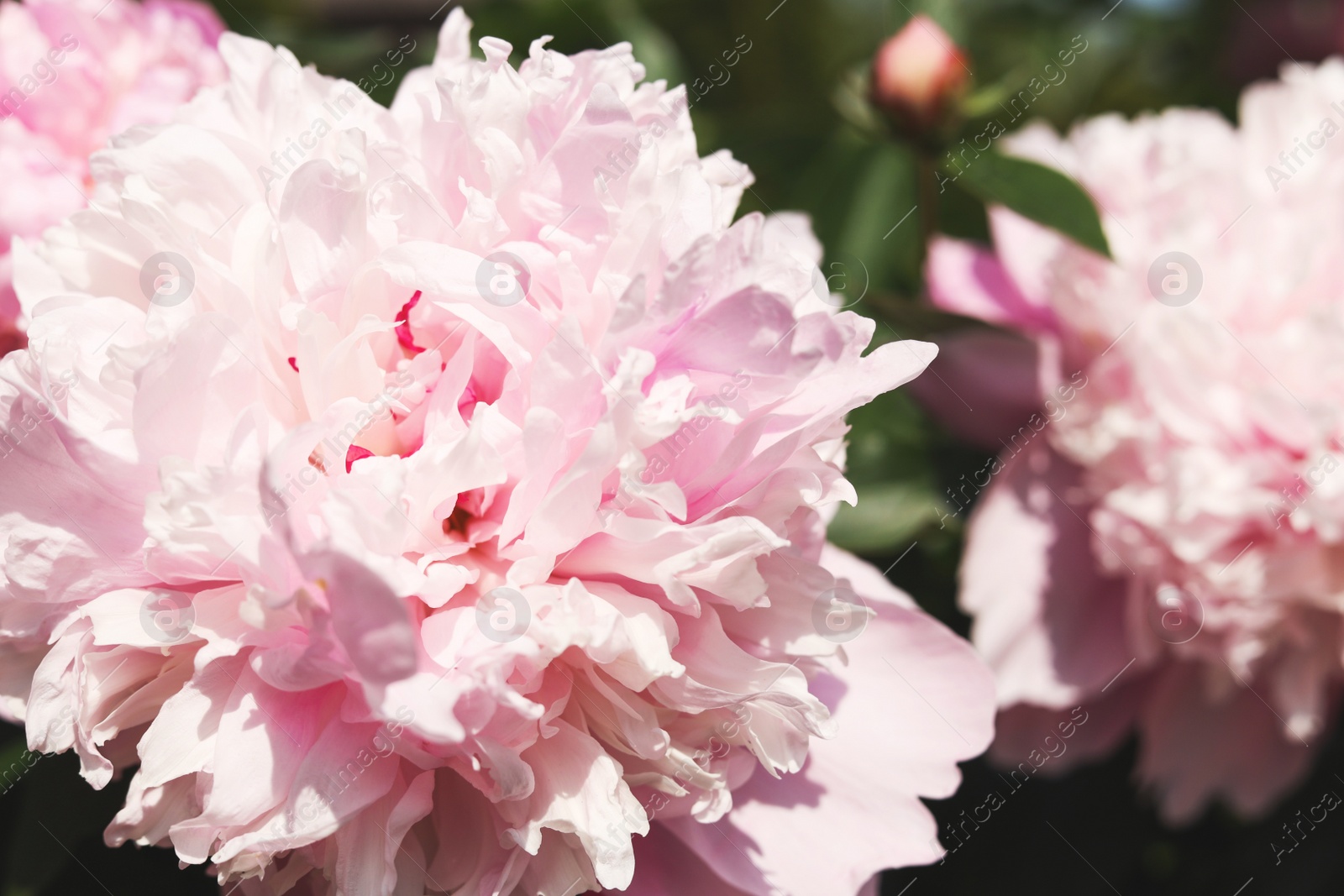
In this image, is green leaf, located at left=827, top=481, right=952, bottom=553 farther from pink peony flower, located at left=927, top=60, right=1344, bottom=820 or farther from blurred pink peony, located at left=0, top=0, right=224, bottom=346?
blurred pink peony, located at left=0, top=0, right=224, bottom=346

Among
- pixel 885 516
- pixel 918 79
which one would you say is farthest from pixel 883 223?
pixel 885 516

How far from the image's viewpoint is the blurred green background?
75 cm

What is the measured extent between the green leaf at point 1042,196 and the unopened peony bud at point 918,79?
0.06 metres

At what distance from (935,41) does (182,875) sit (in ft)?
2.68

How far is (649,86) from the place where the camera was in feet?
1.95

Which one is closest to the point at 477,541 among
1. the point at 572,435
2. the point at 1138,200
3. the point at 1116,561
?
the point at 572,435

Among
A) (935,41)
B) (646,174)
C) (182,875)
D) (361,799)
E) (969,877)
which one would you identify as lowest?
(182,875)

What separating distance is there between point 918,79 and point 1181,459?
35cm

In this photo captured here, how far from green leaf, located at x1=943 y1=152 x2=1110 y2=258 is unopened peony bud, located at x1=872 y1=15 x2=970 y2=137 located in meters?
0.06

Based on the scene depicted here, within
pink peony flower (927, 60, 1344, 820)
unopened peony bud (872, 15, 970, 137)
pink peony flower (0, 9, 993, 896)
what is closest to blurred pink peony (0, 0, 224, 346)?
pink peony flower (0, 9, 993, 896)

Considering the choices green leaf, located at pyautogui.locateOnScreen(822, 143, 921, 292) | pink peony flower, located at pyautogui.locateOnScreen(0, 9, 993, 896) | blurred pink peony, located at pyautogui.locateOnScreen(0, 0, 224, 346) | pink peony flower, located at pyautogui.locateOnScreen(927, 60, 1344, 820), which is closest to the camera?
pink peony flower, located at pyautogui.locateOnScreen(0, 9, 993, 896)

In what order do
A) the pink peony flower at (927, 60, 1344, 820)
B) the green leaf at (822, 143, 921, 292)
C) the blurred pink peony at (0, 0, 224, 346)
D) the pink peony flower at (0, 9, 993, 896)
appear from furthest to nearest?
the green leaf at (822, 143, 921, 292), the pink peony flower at (927, 60, 1344, 820), the blurred pink peony at (0, 0, 224, 346), the pink peony flower at (0, 9, 993, 896)

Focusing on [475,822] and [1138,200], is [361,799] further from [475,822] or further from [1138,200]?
[1138,200]

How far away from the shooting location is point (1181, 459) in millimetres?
810
